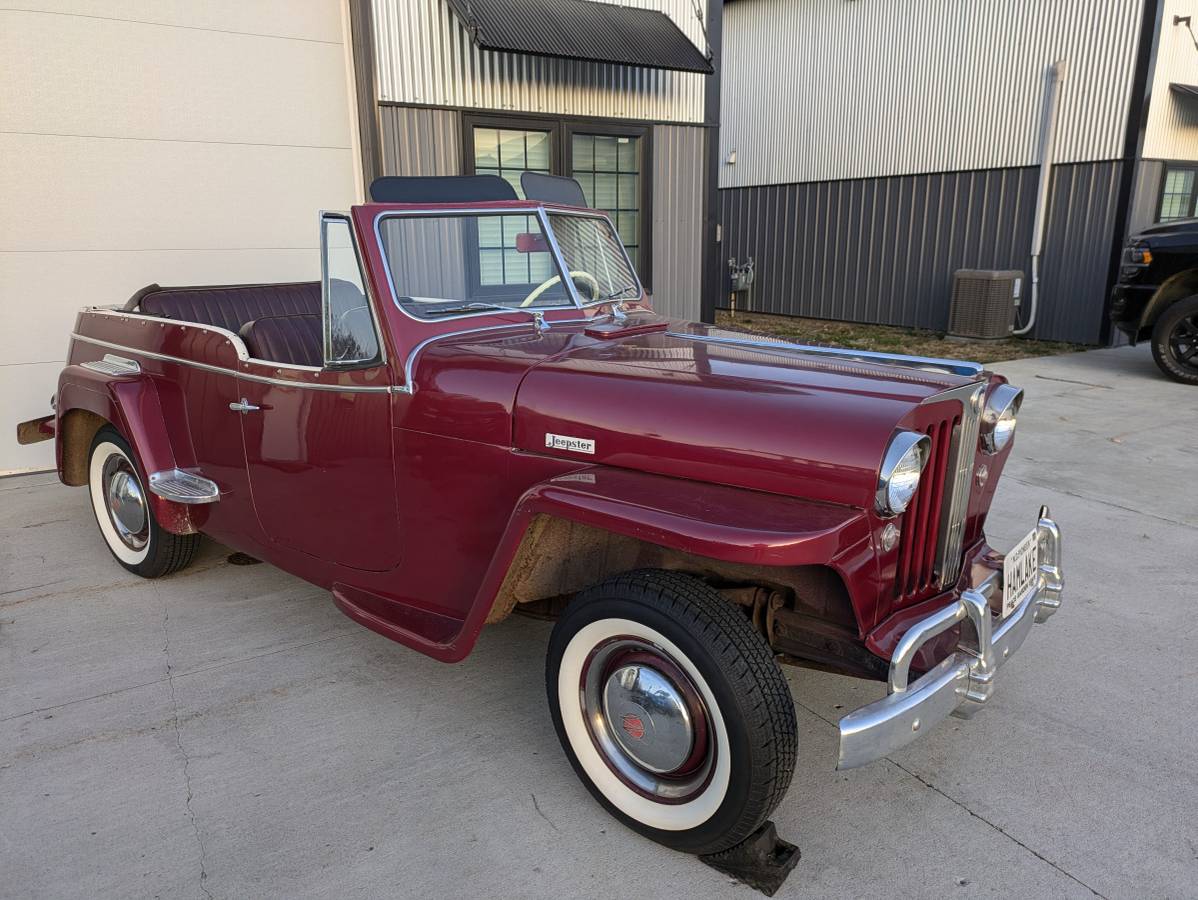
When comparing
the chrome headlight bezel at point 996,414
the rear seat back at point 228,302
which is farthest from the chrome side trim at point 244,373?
the chrome headlight bezel at point 996,414

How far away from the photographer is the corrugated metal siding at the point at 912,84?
32.0ft

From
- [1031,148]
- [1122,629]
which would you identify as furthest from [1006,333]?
[1122,629]

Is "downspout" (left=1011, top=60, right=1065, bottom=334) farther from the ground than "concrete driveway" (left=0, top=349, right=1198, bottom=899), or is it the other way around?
"downspout" (left=1011, top=60, right=1065, bottom=334)

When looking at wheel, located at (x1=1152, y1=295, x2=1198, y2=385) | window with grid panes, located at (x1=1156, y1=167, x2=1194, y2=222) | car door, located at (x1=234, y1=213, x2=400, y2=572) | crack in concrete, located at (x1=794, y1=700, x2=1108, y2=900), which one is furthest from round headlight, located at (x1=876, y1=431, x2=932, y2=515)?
window with grid panes, located at (x1=1156, y1=167, x2=1194, y2=222)

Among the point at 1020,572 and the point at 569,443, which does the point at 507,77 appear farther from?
the point at 1020,572

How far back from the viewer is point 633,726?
2232mm

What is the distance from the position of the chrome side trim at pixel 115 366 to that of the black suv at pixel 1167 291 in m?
8.54

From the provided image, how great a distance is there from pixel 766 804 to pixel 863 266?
1172 cm

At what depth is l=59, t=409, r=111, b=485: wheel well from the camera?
4.14m

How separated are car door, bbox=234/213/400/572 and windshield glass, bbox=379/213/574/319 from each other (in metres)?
0.15

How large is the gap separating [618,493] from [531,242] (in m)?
1.35

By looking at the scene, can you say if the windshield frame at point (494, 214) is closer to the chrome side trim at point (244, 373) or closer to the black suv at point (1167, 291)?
the chrome side trim at point (244, 373)

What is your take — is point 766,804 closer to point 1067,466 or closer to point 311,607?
point 311,607

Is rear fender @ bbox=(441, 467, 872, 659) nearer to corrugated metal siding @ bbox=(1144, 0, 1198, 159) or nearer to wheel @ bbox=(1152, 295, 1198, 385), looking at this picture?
wheel @ bbox=(1152, 295, 1198, 385)
